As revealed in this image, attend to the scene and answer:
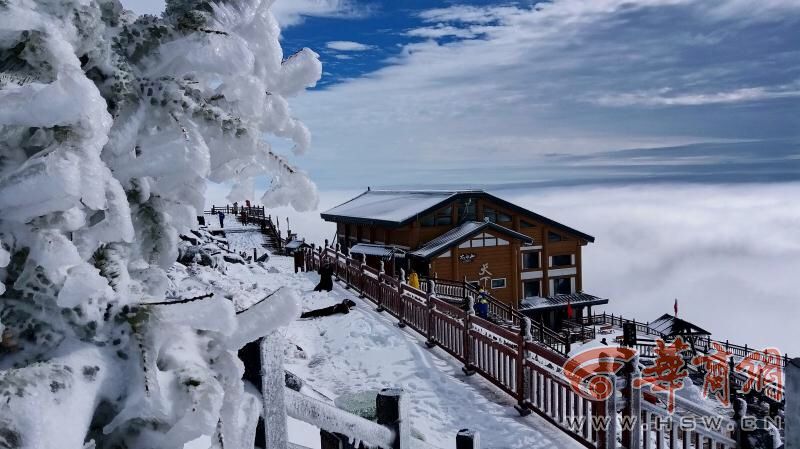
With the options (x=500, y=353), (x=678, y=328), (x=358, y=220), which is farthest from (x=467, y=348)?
(x=358, y=220)

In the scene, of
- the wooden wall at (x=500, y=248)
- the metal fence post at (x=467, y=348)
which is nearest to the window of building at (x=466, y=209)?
the wooden wall at (x=500, y=248)

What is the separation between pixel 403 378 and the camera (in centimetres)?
1035

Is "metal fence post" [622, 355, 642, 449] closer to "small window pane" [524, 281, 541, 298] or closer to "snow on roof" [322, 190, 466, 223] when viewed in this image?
"snow on roof" [322, 190, 466, 223]

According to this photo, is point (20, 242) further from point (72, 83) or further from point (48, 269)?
point (72, 83)

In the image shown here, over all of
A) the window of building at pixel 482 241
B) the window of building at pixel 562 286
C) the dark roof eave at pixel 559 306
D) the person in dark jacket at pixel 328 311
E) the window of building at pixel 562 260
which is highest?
the person in dark jacket at pixel 328 311

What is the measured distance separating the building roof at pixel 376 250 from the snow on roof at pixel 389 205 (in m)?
1.56

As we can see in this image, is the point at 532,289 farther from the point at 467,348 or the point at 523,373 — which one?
the point at 523,373

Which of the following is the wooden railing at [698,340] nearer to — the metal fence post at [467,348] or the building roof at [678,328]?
the building roof at [678,328]

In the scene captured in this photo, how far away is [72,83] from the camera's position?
1.22 meters

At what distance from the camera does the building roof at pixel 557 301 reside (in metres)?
29.1

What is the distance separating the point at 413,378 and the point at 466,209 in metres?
19.7

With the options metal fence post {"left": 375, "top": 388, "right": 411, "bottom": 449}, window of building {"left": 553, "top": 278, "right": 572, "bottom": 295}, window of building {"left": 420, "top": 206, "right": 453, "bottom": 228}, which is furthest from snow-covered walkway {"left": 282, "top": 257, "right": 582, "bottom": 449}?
window of building {"left": 553, "top": 278, "right": 572, "bottom": 295}

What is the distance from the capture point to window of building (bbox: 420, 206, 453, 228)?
92.5 feet

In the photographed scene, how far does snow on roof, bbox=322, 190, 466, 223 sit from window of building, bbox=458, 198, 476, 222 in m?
0.86
